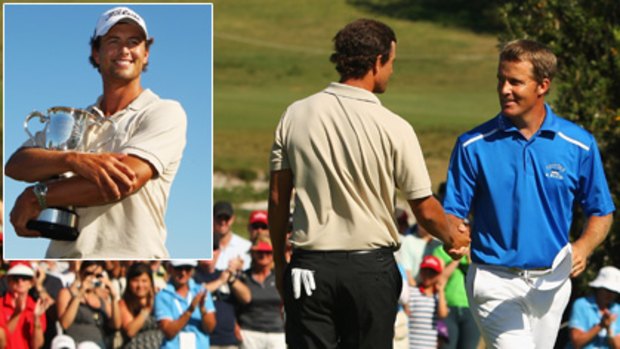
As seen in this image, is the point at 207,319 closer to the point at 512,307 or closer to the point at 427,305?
the point at 427,305

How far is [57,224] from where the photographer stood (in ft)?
24.1

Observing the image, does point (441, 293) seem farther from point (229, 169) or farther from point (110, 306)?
point (229, 169)

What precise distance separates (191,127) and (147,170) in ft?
1.20

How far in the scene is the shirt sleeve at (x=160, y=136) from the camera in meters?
7.33

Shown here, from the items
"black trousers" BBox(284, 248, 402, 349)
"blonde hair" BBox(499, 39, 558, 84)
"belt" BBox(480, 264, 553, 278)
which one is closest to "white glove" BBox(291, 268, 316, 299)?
"black trousers" BBox(284, 248, 402, 349)

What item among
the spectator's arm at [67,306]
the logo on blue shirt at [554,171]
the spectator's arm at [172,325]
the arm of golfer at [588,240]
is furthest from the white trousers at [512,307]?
the spectator's arm at [67,306]

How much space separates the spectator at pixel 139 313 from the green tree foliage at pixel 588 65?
163 inches

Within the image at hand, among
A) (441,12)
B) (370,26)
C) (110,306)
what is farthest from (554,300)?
(441,12)

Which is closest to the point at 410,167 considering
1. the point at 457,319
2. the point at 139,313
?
the point at 139,313

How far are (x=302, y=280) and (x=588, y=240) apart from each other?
6.15ft

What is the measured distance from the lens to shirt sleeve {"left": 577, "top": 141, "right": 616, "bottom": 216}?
7641 mm

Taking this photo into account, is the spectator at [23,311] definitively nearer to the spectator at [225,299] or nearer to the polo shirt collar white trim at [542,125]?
the spectator at [225,299]

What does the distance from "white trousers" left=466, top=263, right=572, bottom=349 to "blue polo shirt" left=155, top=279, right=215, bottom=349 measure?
15.5 ft

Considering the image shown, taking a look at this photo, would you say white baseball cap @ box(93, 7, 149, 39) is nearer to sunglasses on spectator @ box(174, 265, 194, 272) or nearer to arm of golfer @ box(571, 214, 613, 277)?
arm of golfer @ box(571, 214, 613, 277)
